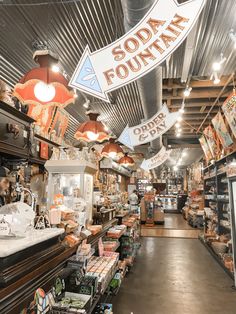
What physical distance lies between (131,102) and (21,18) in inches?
124

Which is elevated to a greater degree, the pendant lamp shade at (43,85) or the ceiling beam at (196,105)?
the ceiling beam at (196,105)

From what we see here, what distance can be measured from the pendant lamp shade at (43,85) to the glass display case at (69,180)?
0.97 metres

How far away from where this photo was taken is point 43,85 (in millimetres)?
2453

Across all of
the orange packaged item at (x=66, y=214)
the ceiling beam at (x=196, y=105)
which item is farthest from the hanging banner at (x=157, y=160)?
the orange packaged item at (x=66, y=214)

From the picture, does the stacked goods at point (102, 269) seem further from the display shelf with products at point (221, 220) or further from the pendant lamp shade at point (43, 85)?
the display shelf with products at point (221, 220)

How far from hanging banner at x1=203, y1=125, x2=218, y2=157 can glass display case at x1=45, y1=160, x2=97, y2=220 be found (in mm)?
4329

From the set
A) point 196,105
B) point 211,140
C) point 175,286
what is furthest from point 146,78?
point 211,140

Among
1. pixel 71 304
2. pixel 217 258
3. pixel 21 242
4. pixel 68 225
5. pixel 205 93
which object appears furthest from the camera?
pixel 217 258

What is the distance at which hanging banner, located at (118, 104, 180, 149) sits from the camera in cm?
440

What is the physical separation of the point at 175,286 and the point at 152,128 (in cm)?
309

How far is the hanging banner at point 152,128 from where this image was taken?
14.4 ft

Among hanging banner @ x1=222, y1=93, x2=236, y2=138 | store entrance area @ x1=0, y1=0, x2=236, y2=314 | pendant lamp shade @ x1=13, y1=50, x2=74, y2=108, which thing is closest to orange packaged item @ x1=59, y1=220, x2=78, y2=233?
store entrance area @ x1=0, y1=0, x2=236, y2=314

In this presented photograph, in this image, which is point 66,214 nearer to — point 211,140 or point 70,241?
point 70,241

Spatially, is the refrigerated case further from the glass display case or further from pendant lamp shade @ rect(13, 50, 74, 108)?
pendant lamp shade @ rect(13, 50, 74, 108)
